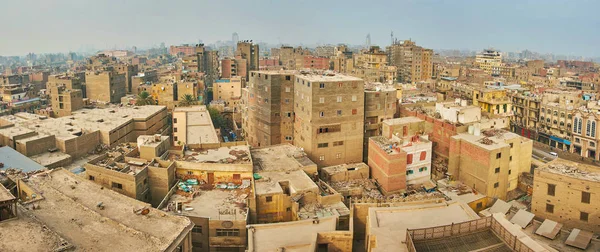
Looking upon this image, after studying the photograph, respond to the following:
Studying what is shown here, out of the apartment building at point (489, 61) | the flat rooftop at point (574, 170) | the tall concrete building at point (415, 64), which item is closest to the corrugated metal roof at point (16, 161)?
the flat rooftop at point (574, 170)

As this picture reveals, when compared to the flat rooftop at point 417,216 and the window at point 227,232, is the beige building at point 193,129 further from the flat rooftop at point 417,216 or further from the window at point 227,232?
the flat rooftop at point 417,216

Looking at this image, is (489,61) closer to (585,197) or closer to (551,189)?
(551,189)

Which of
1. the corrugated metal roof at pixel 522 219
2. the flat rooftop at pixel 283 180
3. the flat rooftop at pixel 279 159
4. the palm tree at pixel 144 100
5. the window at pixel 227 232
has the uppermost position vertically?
Answer: the palm tree at pixel 144 100

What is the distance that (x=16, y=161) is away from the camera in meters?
30.3

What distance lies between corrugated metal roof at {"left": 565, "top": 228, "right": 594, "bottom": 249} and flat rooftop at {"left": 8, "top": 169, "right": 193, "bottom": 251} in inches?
771

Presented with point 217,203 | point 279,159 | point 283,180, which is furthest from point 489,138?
point 217,203

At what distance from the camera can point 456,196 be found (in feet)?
108

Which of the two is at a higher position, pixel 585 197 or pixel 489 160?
pixel 489 160

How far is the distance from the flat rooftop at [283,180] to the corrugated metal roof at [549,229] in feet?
42.7

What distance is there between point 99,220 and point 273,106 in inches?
979

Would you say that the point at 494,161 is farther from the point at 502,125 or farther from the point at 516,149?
the point at 502,125

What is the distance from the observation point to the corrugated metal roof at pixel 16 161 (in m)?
29.2

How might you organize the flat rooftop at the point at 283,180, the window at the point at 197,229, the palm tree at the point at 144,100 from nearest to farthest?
1. the window at the point at 197,229
2. the flat rooftop at the point at 283,180
3. the palm tree at the point at 144,100

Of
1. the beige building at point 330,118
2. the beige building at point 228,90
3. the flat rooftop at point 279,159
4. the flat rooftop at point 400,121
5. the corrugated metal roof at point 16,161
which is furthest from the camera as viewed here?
the beige building at point 228,90
